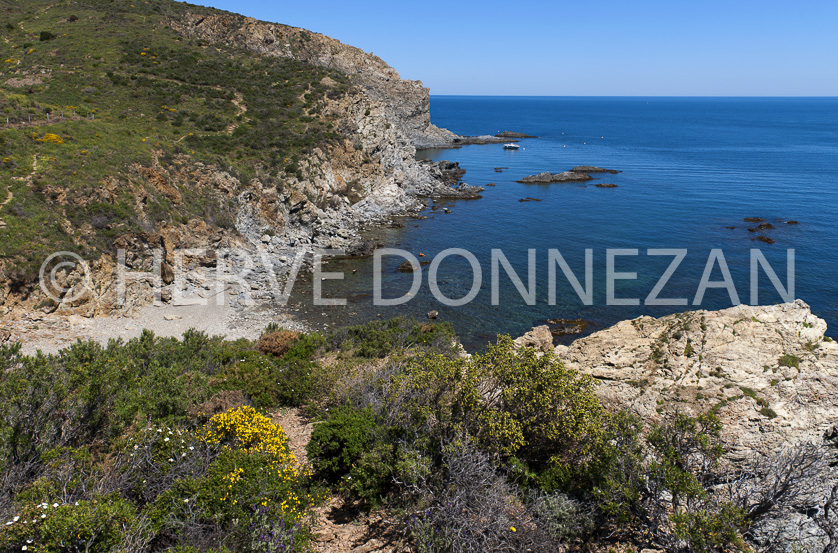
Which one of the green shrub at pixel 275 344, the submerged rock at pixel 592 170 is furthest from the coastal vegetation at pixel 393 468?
the submerged rock at pixel 592 170

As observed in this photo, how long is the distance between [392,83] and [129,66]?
64.3 m

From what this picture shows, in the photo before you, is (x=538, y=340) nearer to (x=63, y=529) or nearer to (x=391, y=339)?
(x=391, y=339)

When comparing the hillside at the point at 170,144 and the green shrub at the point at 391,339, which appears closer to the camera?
the green shrub at the point at 391,339

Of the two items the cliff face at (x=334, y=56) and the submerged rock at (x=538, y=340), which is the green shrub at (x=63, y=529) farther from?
the cliff face at (x=334, y=56)

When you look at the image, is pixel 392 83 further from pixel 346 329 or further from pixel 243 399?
pixel 243 399

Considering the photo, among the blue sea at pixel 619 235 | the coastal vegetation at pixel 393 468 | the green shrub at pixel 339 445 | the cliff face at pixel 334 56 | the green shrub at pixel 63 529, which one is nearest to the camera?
the green shrub at pixel 63 529

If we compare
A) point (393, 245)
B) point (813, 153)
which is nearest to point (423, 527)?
point (393, 245)

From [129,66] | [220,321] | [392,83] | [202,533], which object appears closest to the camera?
[202,533]

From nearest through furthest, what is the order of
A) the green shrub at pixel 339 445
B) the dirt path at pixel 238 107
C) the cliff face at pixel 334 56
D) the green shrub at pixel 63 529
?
the green shrub at pixel 63 529, the green shrub at pixel 339 445, the dirt path at pixel 238 107, the cliff face at pixel 334 56

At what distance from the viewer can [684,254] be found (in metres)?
39.1

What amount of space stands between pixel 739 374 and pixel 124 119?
4678cm

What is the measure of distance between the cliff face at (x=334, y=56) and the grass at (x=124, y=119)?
6.21m

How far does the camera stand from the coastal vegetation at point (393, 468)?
7.46 m

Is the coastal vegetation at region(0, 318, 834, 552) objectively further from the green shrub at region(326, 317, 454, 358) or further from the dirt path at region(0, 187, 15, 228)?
the dirt path at region(0, 187, 15, 228)
